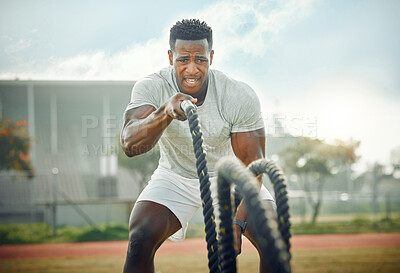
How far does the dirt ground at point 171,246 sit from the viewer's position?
948 cm

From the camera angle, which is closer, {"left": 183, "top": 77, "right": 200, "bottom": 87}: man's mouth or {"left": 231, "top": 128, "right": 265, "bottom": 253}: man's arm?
{"left": 183, "top": 77, "right": 200, "bottom": 87}: man's mouth

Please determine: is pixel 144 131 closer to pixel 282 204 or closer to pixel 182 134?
pixel 182 134

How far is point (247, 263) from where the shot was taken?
6805 millimetres

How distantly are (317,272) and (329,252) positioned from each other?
9.11 ft

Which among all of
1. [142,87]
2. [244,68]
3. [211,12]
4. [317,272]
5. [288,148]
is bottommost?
[317,272]

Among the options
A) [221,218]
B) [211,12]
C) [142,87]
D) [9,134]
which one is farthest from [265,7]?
[9,134]

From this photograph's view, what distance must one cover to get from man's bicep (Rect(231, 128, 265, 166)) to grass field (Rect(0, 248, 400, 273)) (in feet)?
11.8

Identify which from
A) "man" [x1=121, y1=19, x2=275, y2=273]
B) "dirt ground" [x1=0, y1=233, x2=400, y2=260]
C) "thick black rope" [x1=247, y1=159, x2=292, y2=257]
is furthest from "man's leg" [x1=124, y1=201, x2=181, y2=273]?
"dirt ground" [x1=0, y1=233, x2=400, y2=260]

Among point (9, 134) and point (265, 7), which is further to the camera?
point (9, 134)

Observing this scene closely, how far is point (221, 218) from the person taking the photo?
57.0 inches

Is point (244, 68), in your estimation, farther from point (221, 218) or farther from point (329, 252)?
point (329, 252)

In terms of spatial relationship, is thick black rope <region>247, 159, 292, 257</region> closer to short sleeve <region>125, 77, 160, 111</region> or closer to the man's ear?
short sleeve <region>125, 77, 160, 111</region>

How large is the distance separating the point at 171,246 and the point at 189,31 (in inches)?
345

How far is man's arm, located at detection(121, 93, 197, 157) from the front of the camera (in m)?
1.84
